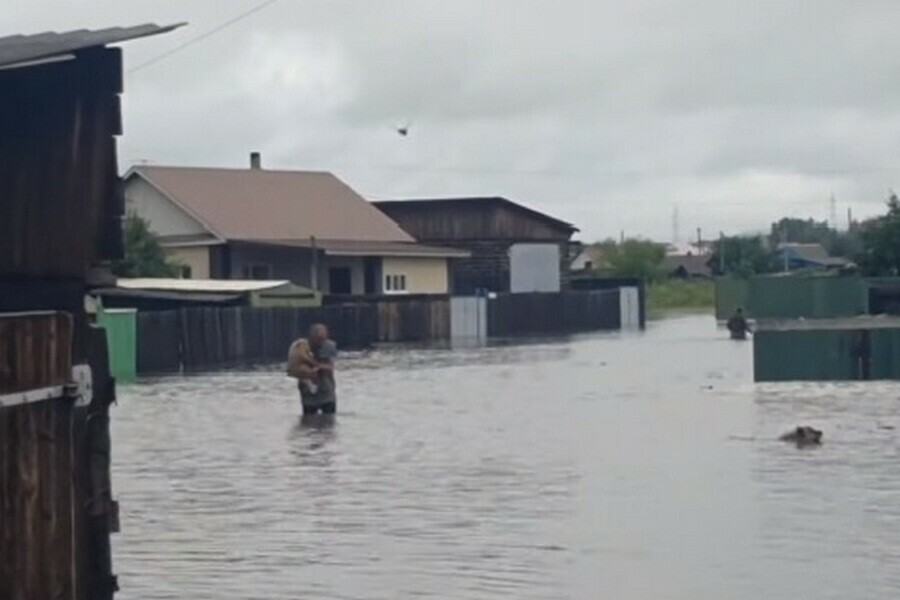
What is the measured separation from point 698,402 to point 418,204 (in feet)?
180

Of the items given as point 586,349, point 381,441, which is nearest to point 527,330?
point 586,349

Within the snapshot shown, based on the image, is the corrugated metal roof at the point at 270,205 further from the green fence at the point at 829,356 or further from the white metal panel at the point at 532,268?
the green fence at the point at 829,356

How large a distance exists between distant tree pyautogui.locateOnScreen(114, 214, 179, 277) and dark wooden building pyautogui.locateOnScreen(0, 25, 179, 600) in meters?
53.0

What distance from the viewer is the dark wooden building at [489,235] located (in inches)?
3460

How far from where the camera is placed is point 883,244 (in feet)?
242

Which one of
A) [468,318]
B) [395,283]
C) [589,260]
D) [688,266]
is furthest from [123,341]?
[688,266]

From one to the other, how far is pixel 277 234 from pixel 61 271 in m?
63.7

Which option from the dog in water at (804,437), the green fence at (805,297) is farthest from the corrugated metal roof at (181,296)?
the dog in water at (804,437)

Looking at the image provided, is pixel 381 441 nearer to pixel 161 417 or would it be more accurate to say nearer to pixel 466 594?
pixel 161 417

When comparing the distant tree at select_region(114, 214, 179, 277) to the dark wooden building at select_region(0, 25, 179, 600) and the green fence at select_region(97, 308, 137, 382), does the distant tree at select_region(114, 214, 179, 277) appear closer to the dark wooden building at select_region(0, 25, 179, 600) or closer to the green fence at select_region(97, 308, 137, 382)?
the green fence at select_region(97, 308, 137, 382)

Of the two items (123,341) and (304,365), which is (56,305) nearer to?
(304,365)

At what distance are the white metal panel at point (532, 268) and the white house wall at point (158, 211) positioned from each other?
1636 centimetres

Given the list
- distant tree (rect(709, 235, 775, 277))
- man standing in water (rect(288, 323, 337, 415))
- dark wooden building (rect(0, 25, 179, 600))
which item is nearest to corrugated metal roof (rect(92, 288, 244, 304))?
man standing in water (rect(288, 323, 337, 415))

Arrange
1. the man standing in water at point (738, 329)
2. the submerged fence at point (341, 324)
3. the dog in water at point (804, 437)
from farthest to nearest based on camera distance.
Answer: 1. the man standing in water at point (738, 329)
2. the submerged fence at point (341, 324)
3. the dog in water at point (804, 437)
